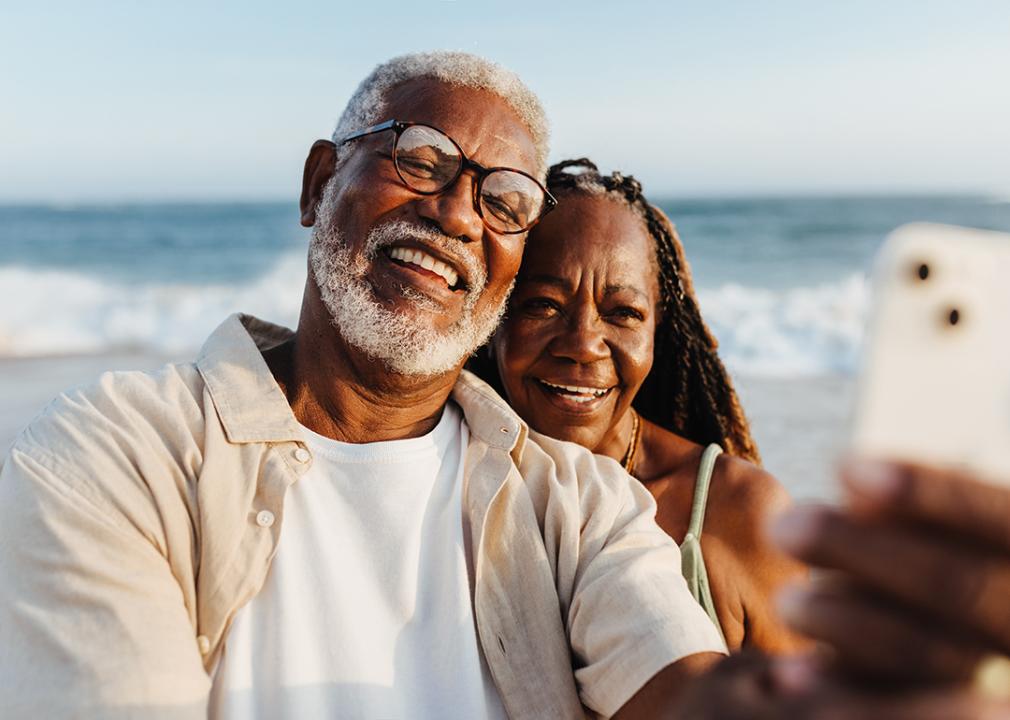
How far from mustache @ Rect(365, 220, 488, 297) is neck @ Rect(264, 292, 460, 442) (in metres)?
0.29

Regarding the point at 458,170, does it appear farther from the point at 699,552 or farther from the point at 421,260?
the point at 699,552

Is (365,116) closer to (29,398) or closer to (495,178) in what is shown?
(495,178)

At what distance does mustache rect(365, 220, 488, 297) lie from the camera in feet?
9.43

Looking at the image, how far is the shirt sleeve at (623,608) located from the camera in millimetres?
2287

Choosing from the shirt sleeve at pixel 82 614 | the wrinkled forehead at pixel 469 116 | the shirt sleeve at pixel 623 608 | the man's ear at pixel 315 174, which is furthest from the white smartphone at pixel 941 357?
the man's ear at pixel 315 174

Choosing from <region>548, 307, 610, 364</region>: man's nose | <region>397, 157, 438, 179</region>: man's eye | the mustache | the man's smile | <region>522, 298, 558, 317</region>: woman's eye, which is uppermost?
<region>397, 157, 438, 179</region>: man's eye

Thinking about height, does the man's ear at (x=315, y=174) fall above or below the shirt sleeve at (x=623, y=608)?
above

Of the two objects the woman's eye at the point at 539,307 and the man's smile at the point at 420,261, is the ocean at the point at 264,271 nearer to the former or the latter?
the woman's eye at the point at 539,307

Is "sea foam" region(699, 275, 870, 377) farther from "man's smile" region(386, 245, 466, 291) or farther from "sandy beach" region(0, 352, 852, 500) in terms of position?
"man's smile" region(386, 245, 466, 291)

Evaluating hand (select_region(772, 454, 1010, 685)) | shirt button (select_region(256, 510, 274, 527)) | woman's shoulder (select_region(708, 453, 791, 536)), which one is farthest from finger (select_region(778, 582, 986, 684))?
woman's shoulder (select_region(708, 453, 791, 536))

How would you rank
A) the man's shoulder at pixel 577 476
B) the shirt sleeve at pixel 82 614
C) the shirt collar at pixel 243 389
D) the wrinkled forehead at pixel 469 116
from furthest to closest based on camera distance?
the wrinkled forehead at pixel 469 116 → the man's shoulder at pixel 577 476 → the shirt collar at pixel 243 389 → the shirt sleeve at pixel 82 614

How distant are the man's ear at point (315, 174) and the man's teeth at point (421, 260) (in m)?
0.48

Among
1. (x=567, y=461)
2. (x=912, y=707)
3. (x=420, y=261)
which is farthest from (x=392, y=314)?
(x=912, y=707)

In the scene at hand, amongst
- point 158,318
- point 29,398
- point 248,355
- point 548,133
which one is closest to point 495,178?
point 548,133
